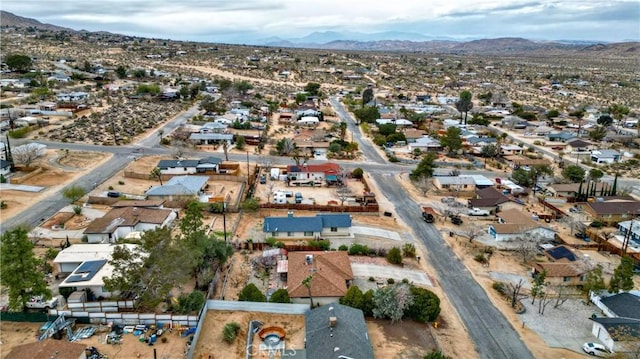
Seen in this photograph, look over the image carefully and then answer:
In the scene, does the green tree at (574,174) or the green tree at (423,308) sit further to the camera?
the green tree at (574,174)

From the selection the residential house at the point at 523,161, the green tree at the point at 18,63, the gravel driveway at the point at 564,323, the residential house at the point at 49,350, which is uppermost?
the green tree at the point at 18,63

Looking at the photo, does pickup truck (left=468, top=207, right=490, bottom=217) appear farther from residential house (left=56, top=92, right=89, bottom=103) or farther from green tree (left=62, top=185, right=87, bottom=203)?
residential house (left=56, top=92, right=89, bottom=103)

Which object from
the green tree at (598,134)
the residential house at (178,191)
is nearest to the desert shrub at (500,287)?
the residential house at (178,191)

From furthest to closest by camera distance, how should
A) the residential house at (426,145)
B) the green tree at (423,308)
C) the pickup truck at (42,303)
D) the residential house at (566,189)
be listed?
the residential house at (426,145) < the residential house at (566,189) < the green tree at (423,308) < the pickup truck at (42,303)

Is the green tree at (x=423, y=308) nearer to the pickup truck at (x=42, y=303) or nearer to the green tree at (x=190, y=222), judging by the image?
the green tree at (x=190, y=222)

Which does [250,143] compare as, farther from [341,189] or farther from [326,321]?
[326,321]

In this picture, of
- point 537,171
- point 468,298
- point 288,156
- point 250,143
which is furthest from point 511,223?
point 250,143
